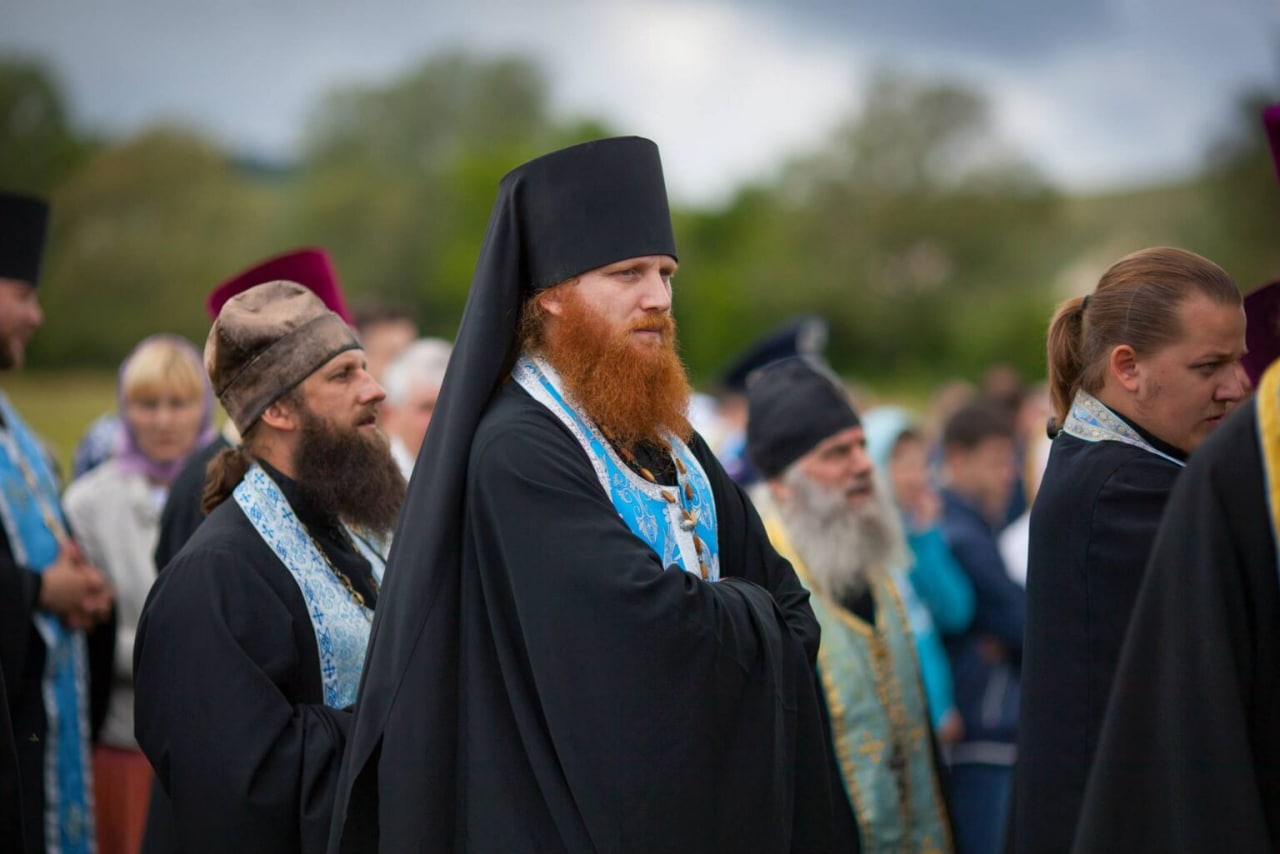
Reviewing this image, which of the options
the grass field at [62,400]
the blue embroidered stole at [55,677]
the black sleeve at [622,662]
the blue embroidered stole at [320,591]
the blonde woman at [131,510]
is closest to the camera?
the black sleeve at [622,662]

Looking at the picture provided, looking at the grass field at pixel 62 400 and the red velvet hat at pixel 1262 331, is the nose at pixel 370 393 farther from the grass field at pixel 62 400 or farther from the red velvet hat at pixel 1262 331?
the grass field at pixel 62 400

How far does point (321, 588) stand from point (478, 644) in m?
0.82

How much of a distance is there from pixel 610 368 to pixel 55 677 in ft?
8.84

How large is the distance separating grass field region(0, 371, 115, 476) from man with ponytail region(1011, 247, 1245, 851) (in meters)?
12.7

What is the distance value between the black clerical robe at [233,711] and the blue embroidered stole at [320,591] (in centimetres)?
5

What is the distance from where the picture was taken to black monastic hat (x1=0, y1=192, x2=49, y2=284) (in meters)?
4.62

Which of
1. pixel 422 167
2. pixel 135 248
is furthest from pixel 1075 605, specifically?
pixel 422 167

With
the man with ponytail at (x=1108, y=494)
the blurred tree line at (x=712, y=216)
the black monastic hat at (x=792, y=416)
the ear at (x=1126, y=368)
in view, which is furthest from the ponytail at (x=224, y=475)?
the blurred tree line at (x=712, y=216)

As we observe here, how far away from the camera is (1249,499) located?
216cm

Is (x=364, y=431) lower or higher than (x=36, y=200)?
lower

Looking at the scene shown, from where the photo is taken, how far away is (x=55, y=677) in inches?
176

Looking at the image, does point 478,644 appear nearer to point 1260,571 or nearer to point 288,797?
point 288,797

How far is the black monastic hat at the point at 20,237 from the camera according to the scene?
15.1 feet

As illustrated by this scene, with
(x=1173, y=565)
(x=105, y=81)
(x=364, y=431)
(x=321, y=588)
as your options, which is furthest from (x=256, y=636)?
(x=105, y=81)
